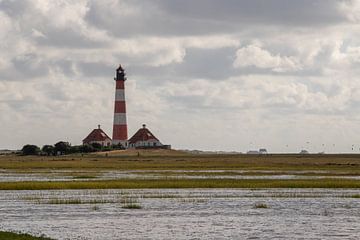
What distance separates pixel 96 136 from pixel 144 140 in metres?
11.8

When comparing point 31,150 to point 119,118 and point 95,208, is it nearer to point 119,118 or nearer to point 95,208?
point 119,118

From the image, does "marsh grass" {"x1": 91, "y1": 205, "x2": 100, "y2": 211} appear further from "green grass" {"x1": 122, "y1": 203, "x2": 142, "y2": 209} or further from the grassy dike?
the grassy dike

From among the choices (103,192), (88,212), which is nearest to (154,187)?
(103,192)

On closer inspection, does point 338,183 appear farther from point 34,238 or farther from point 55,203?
point 34,238

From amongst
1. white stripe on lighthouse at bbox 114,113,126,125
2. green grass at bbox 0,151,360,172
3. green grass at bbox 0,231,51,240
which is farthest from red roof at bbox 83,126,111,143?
green grass at bbox 0,231,51,240

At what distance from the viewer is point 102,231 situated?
3247cm

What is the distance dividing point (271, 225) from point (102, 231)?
7.57 meters

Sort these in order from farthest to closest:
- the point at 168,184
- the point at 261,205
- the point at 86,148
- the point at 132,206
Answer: the point at 86,148, the point at 168,184, the point at 261,205, the point at 132,206

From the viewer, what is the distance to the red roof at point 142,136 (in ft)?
618

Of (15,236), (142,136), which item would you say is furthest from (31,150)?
(15,236)

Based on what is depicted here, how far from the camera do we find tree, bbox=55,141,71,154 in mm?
179500

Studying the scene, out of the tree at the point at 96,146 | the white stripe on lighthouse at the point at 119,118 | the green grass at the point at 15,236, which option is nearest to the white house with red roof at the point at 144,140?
the tree at the point at 96,146

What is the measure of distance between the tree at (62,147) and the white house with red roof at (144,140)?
47.9ft

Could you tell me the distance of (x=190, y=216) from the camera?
3769cm
